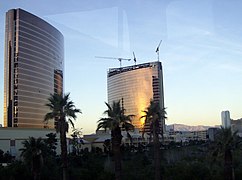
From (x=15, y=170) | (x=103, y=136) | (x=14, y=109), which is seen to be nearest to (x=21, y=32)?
(x=14, y=109)

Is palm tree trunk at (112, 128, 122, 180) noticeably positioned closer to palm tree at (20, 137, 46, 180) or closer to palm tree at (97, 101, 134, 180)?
palm tree at (97, 101, 134, 180)

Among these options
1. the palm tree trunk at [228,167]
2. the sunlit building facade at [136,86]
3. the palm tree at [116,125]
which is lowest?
the palm tree trunk at [228,167]

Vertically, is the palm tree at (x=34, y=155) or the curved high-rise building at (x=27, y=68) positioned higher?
the curved high-rise building at (x=27, y=68)

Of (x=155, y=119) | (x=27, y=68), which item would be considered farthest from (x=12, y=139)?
(x=155, y=119)

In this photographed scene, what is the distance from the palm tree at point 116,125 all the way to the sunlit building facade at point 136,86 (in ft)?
234

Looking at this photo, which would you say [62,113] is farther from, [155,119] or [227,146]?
[227,146]

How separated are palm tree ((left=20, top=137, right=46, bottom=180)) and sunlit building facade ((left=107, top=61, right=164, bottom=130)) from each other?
225 feet

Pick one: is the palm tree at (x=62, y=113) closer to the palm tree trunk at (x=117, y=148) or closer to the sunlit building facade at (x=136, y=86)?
the palm tree trunk at (x=117, y=148)

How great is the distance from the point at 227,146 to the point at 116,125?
638 cm

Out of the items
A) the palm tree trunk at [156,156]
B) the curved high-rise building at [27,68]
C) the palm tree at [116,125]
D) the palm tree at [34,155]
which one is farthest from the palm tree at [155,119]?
the curved high-rise building at [27,68]

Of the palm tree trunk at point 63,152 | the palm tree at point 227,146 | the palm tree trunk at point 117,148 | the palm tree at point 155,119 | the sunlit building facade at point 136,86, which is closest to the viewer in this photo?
the palm tree trunk at point 117,148

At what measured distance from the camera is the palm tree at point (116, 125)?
21094 mm

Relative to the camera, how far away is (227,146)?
21594 millimetres

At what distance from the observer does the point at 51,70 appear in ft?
292
